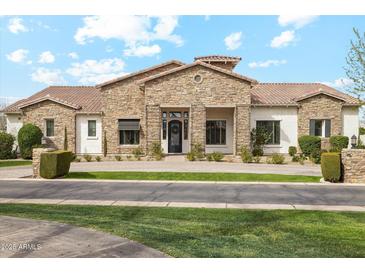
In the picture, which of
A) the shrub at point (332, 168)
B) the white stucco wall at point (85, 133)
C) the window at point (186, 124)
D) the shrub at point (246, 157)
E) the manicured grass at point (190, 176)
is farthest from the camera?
the window at point (186, 124)

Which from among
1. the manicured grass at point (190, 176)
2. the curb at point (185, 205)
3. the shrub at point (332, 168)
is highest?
the shrub at point (332, 168)

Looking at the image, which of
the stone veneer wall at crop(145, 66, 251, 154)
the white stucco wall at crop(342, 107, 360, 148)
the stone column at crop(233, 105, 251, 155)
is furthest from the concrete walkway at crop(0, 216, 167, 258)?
the white stucco wall at crop(342, 107, 360, 148)

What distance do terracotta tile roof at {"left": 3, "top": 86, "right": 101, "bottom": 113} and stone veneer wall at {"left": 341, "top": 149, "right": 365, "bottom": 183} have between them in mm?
19981

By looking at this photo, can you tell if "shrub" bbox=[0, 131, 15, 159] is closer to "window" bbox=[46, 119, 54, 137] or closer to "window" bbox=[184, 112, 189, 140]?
"window" bbox=[46, 119, 54, 137]

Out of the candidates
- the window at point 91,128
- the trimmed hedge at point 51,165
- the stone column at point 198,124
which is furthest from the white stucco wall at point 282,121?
the trimmed hedge at point 51,165

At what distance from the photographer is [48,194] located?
12.3 meters

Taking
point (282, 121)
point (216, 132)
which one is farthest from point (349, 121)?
point (216, 132)

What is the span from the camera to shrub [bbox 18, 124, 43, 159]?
2631 centimetres

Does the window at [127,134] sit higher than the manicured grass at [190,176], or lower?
higher

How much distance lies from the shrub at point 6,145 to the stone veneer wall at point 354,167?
2581 centimetres

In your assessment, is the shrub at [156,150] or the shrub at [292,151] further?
the shrub at [292,151]

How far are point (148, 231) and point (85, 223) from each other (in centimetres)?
164

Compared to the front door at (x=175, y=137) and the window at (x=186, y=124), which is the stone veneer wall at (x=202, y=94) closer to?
the window at (x=186, y=124)

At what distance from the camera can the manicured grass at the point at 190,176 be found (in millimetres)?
16000
